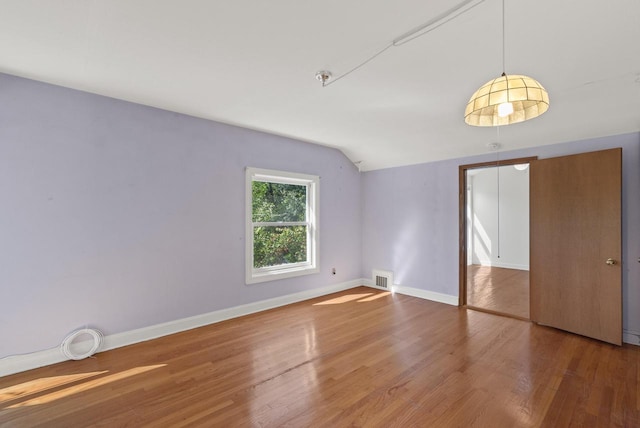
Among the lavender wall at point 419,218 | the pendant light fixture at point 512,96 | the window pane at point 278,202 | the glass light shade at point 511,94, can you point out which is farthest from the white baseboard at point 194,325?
the glass light shade at point 511,94

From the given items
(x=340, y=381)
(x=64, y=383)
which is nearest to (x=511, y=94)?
(x=340, y=381)

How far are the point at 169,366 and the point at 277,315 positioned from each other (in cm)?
150

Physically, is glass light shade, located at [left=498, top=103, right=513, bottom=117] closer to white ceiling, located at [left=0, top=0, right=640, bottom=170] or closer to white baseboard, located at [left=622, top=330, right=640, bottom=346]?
white ceiling, located at [left=0, top=0, right=640, bottom=170]

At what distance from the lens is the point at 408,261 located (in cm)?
489

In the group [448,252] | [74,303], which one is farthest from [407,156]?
[74,303]

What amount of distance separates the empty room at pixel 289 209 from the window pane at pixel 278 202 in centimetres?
3

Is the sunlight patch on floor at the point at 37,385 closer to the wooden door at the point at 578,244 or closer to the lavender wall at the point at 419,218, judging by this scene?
the lavender wall at the point at 419,218

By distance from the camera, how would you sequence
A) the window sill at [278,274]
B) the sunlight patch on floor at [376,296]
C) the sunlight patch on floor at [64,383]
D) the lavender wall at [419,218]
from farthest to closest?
the sunlight patch on floor at [376,296], the lavender wall at [419,218], the window sill at [278,274], the sunlight patch on floor at [64,383]

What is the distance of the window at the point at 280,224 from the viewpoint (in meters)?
3.99

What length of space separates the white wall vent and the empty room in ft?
Result: 2.16

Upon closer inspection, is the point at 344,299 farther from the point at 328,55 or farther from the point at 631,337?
the point at 328,55

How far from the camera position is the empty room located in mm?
1828

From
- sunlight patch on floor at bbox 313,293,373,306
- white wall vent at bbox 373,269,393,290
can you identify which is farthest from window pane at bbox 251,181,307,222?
white wall vent at bbox 373,269,393,290

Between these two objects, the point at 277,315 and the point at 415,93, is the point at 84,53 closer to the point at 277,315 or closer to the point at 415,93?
the point at 415,93
